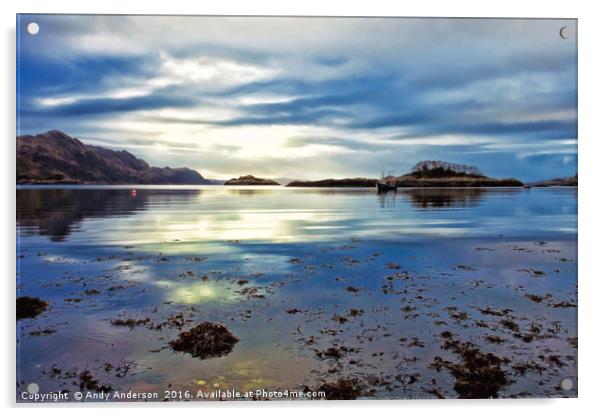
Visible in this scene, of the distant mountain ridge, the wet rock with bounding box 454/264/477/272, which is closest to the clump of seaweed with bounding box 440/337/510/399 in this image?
the wet rock with bounding box 454/264/477/272

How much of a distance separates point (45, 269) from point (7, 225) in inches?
60.1

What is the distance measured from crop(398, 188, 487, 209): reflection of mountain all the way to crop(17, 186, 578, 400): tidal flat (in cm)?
19

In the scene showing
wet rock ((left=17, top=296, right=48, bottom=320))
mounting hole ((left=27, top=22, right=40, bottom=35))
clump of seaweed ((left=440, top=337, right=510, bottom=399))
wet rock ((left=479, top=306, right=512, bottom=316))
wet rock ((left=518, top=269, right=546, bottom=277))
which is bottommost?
clump of seaweed ((left=440, top=337, right=510, bottom=399))

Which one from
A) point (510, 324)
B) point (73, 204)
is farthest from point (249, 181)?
point (73, 204)

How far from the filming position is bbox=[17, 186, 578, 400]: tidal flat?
7.45m

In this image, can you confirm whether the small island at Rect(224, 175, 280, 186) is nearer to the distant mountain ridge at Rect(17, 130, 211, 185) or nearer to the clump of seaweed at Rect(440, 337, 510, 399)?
the distant mountain ridge at Rect(17, 130, 211, 185)

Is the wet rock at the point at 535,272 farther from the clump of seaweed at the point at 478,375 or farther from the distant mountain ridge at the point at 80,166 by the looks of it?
the distant mountain ridge at the point at 80,166

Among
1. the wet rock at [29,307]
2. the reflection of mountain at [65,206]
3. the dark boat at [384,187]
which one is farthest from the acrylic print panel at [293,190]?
the dark boat at [384,187]

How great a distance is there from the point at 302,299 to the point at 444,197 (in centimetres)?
755

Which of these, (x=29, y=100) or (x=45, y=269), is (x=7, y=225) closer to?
(x=45, y=269)

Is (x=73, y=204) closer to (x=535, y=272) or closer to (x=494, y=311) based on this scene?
(x=494, y=311)

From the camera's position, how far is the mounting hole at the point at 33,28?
8664 mm

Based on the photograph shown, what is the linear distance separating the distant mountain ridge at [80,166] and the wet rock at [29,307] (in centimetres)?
264

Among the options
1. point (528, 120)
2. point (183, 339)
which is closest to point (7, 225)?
point (183, 339)
